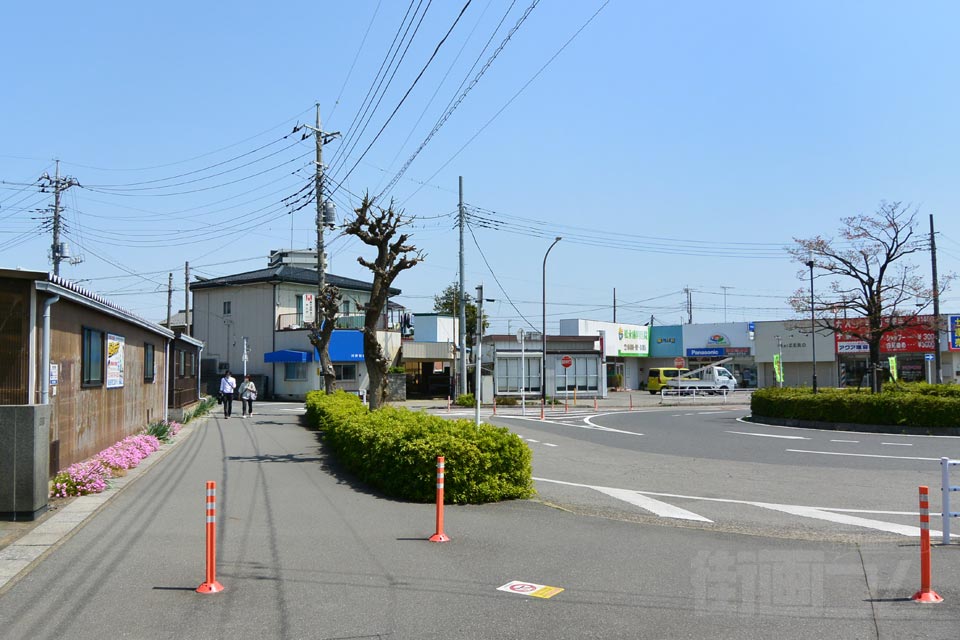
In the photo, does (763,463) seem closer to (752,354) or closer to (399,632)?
(399,632)

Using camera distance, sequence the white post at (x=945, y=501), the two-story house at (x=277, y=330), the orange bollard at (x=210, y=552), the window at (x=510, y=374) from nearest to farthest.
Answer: the orange bollard at (x=210, y=552)
the white post at (x=945, y=501)
the window at (x=510, y=374)
the two-story house at (x=277, y=330)

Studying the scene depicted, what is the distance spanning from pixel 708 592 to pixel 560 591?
1177 mm

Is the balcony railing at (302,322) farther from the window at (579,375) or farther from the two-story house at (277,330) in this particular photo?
the window at (579,375)

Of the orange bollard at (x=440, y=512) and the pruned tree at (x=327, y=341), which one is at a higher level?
the pruned tree at (x=327, y=341)

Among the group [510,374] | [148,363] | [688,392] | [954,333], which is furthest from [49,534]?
[954,333]

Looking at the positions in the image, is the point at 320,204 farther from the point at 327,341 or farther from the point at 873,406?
the point at 873,406

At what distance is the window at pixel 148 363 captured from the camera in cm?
1920

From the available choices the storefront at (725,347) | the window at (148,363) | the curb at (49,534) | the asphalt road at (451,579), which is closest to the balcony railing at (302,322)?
the window at (148,363)

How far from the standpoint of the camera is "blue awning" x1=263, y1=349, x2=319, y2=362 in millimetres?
43656

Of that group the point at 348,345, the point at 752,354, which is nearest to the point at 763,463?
the point at 348,345

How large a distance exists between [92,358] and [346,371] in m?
32.5

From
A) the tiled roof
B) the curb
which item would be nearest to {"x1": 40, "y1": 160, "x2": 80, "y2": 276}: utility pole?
the tiled roof

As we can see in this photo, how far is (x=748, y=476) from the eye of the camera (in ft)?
46.2

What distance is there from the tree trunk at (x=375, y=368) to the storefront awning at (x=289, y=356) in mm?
27969
